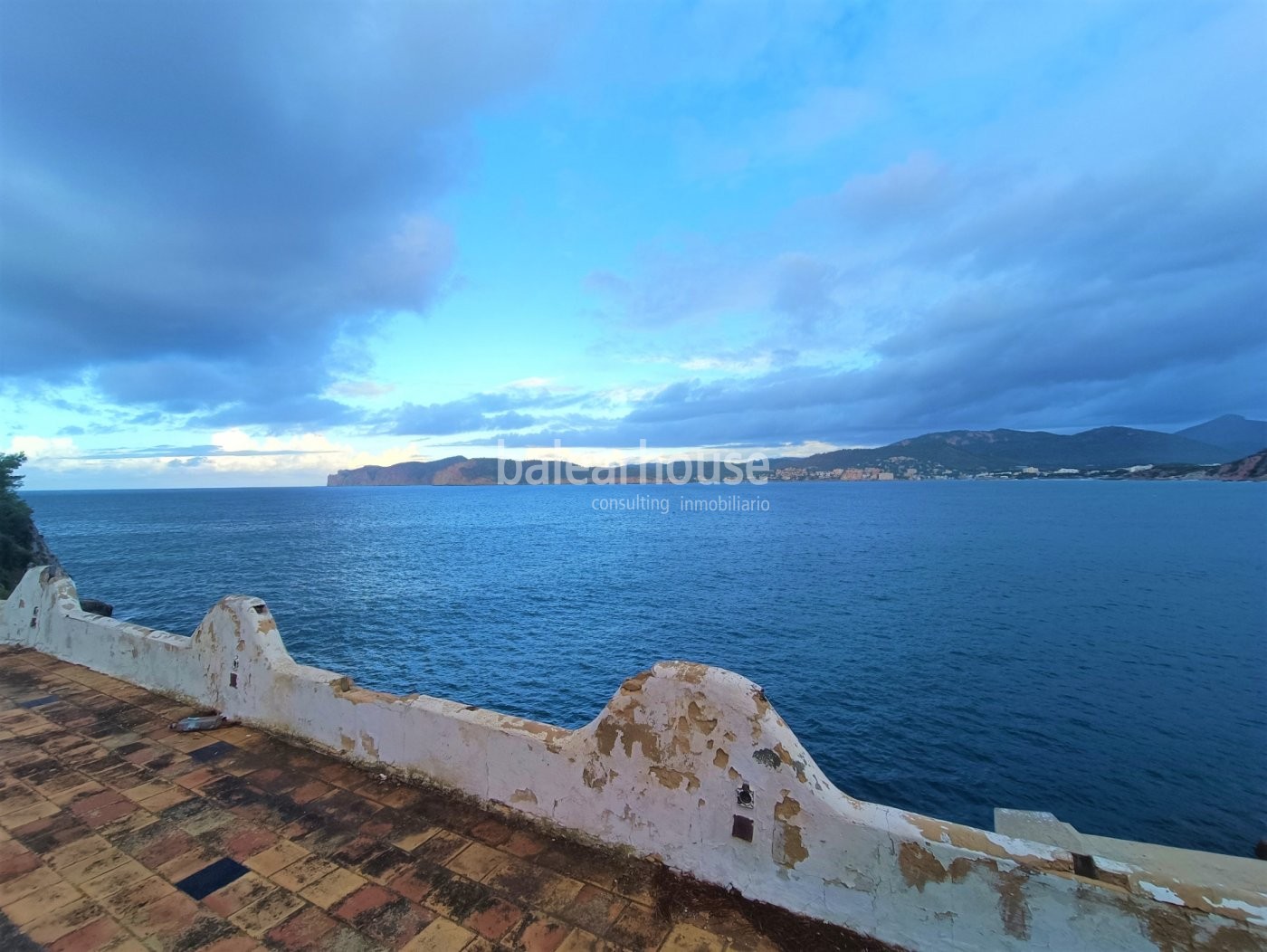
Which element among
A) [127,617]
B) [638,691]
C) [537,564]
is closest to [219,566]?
[127,617]

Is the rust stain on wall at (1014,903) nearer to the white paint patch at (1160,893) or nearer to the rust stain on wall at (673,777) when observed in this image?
the white paint patch at (1160,893)

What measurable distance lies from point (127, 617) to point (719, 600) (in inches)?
1160

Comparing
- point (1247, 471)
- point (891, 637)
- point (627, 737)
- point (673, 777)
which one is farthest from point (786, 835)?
point (1247, 471)

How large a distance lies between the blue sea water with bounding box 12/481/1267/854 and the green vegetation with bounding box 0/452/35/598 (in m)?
4.21

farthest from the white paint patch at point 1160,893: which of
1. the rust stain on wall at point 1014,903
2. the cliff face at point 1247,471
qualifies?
the cliff face at point 1247,471

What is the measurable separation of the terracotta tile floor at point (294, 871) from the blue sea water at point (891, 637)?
36.9 ft

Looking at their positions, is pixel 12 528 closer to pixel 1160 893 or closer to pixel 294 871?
pixel 294 871

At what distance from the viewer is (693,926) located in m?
3.34

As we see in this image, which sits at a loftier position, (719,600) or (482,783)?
(482,783)

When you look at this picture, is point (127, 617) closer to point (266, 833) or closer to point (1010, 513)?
point (266, 833)

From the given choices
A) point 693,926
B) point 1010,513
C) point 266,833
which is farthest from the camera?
point 1010,513

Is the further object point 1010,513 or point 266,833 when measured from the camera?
point 1010,513

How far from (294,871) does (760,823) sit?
10.7 feet

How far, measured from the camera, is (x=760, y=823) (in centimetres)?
353
